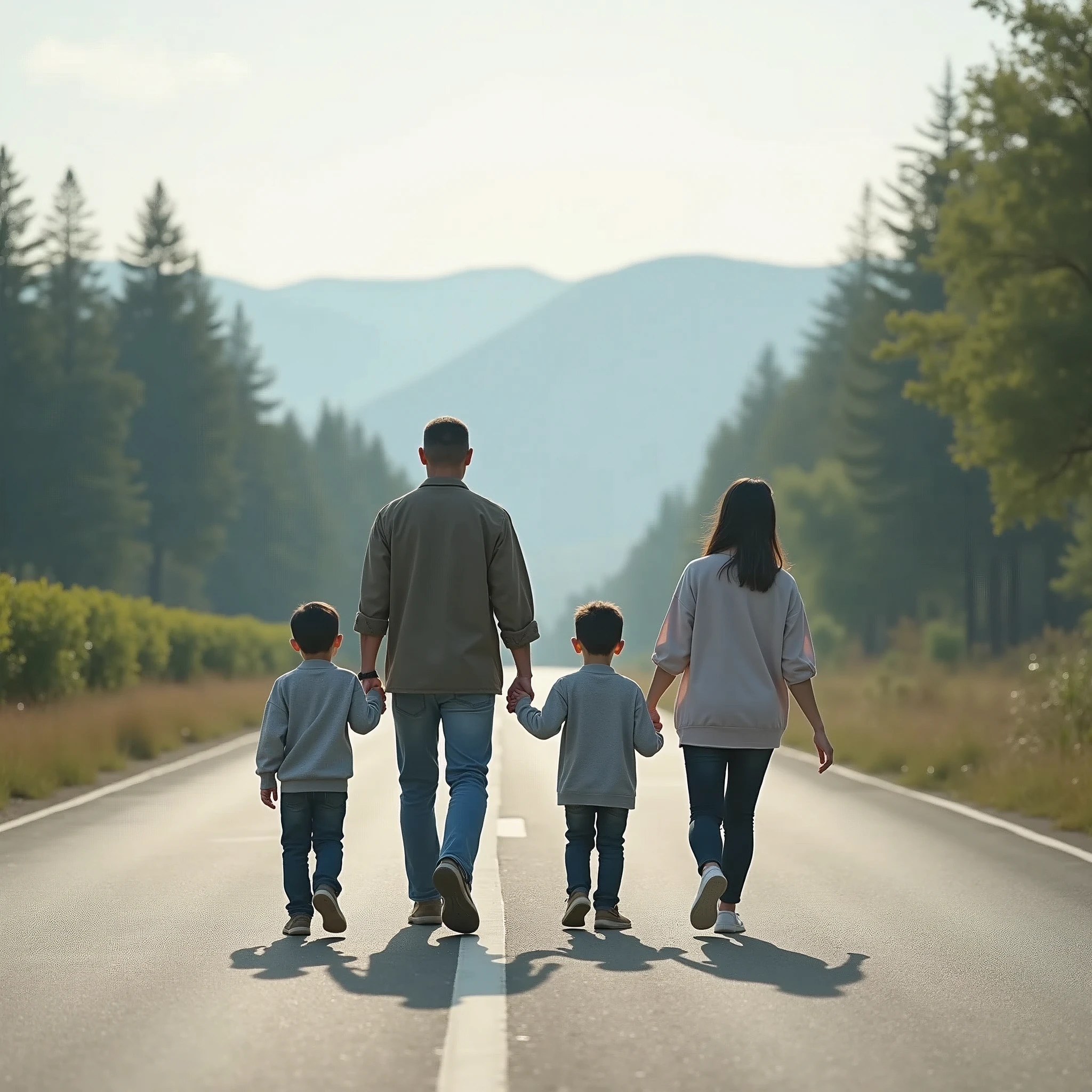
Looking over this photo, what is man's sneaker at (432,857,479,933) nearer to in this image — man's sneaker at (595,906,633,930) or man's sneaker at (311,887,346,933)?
man's sneaker at (311,887,346,933)

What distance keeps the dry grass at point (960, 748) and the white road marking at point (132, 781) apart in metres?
7.96

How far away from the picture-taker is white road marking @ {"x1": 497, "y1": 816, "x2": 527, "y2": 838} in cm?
1381

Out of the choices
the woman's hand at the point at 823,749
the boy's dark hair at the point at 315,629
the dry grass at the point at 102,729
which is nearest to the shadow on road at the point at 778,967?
the woman's hand at the point at 823,749

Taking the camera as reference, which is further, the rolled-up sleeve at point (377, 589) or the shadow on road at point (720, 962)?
the rolled-up sleeve at point (377, 589)

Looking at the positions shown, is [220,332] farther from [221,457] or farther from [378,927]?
[378,927]

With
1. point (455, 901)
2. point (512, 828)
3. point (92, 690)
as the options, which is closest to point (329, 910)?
point (455, 901)

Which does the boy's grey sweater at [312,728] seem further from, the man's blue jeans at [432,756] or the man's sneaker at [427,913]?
the man's sneaker at [427,913]

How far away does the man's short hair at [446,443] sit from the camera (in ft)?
29.7

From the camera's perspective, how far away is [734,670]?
29.5 ft

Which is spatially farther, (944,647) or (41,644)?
(944,647)

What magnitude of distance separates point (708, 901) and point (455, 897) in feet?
3.69

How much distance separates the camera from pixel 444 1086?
5.46 metres

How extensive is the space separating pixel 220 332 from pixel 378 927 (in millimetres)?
87405

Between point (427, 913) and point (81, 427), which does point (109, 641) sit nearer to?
point (427, 913)
